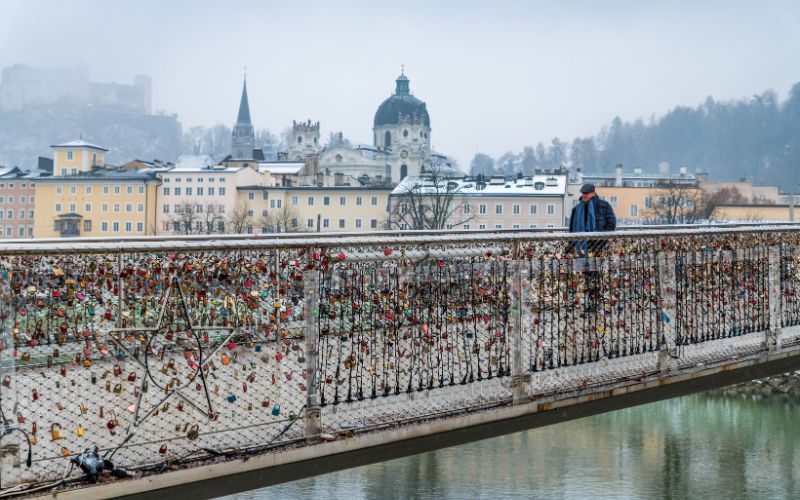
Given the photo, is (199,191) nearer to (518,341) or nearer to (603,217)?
(603,217)

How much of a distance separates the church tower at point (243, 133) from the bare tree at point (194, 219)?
5797 cm

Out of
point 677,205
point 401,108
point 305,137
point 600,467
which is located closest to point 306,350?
point 600,467

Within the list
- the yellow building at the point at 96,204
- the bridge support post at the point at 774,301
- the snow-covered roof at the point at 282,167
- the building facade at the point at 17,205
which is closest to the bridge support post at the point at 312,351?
the bridge support post at the point at 774,301

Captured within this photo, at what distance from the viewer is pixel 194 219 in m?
96.4

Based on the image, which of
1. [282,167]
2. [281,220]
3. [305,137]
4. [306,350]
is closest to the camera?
[306,350]

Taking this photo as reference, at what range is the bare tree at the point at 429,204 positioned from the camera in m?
65.4

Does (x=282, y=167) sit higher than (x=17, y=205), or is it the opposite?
(x=282, y=167)

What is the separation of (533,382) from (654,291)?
1.83m

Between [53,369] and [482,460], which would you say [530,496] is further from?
[53,369]

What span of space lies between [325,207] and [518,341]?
306ft

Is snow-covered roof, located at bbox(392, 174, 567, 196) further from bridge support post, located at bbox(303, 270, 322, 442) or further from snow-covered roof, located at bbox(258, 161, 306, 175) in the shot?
bridge support post, located at bbox(303, 270, 322, 442)

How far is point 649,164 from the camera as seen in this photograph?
165m

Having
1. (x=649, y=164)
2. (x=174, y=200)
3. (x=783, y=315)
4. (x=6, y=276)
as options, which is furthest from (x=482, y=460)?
(x=649, y=164)

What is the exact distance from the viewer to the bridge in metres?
6.47
